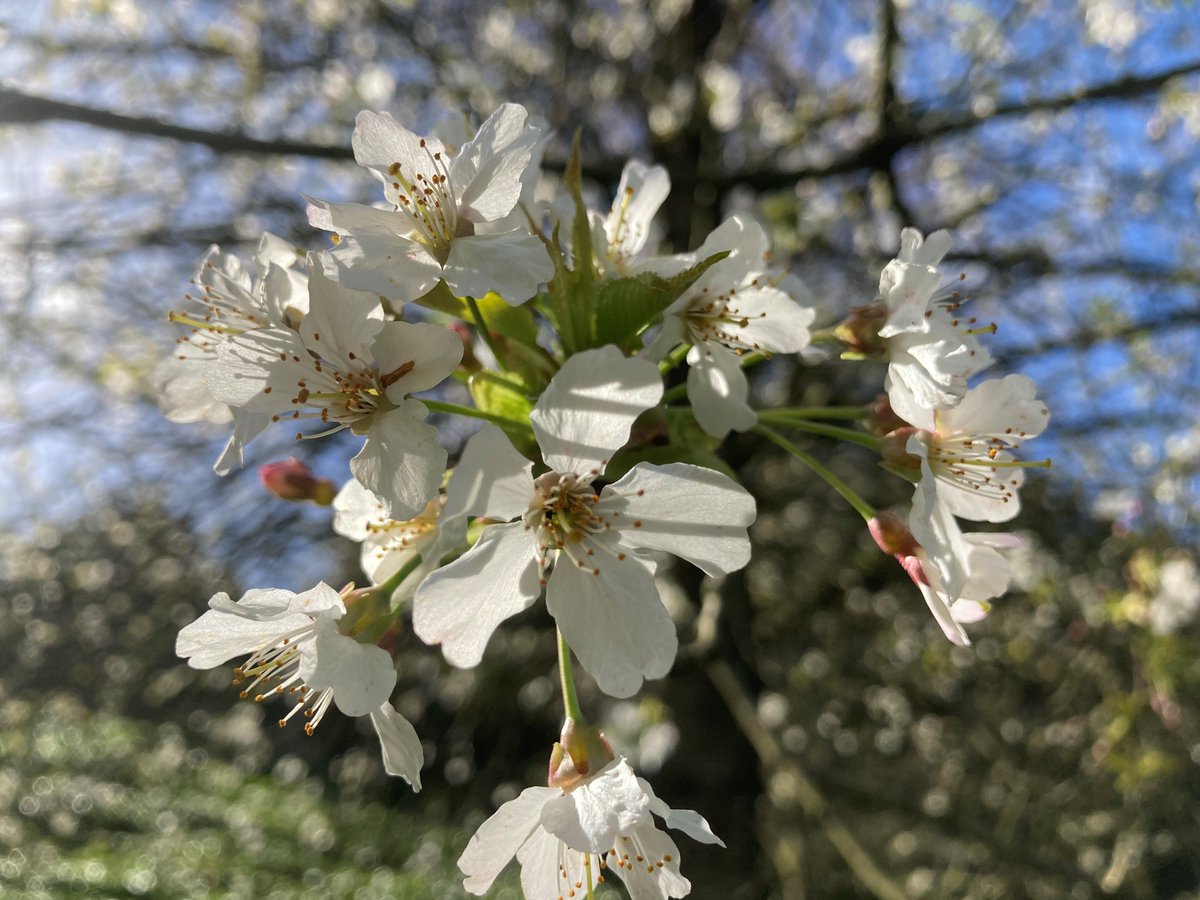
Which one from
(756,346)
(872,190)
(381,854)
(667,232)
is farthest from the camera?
(381,854)

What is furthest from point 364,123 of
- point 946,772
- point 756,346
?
point 946,772

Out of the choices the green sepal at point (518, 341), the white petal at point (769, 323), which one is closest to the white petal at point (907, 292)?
the white petal at point (769, 323)

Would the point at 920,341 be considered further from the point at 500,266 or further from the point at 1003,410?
the point at 500,266

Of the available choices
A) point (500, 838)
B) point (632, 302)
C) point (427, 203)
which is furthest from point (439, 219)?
point (500, 838)

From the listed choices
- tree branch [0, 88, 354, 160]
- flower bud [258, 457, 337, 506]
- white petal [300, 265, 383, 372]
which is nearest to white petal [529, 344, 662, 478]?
white petal [300, 265, 383, 372]

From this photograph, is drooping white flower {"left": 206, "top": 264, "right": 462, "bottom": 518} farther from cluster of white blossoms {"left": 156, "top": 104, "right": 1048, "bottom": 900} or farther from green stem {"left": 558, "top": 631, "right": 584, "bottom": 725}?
green stem {"left": 558, "top": 631, "right": 584, "bottom": 725}

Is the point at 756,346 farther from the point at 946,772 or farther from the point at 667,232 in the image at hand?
the point at 946,772

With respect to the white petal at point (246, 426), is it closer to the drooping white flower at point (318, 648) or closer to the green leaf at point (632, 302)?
the drooping white flower at point (318, 648)
